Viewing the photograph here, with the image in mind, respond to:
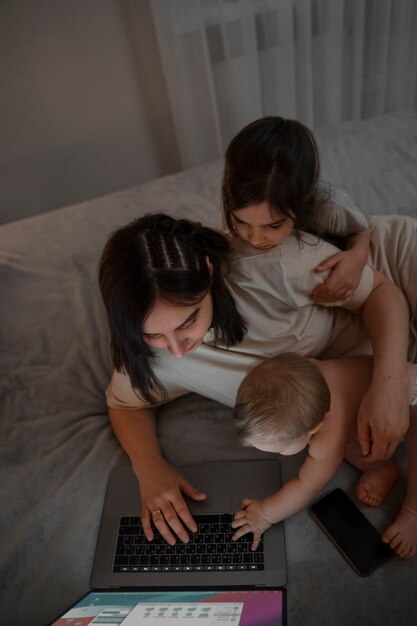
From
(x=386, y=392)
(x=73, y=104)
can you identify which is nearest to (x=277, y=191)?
(x=386, y=392)

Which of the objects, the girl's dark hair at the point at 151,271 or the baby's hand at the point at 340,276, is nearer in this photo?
the girl's dark hair at the point at 151,271

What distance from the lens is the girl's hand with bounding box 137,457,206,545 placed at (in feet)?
3.36

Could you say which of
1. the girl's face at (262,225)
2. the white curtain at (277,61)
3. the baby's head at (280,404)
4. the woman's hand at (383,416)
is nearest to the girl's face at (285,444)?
the baby's head at (280,404)

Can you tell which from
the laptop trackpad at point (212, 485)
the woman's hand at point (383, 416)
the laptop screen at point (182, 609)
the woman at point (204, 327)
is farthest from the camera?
the laptop trackpad at point (212, 485)

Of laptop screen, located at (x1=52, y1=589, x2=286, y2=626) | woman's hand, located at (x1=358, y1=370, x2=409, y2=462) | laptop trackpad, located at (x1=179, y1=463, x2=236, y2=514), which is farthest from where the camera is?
laptop trackpad, located at (x1=179, y1=463, x2=236, y2=514)

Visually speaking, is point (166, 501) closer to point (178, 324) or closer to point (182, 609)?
point (182, 609)

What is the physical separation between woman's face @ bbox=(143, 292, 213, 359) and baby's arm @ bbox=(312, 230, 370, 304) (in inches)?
10.1

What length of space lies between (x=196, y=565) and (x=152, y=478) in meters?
0.20

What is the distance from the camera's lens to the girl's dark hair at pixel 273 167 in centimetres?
99

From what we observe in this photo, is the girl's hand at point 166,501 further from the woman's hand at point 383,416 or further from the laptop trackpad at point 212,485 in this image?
the woman's hand at point 383,416

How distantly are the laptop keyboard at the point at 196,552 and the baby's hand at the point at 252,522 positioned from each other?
16 millimetres

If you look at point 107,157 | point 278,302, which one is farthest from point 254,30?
point 278,302

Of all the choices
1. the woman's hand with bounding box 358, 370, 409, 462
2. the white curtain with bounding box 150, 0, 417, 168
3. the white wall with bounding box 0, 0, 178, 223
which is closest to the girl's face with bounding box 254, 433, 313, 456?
the woman's hand with bounding box 358, 370, 409, 462

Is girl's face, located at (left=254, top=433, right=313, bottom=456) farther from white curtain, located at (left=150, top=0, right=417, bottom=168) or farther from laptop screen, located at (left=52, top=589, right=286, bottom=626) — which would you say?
white curtain, located at (left=150, top=0, right=417, bottom=168)
